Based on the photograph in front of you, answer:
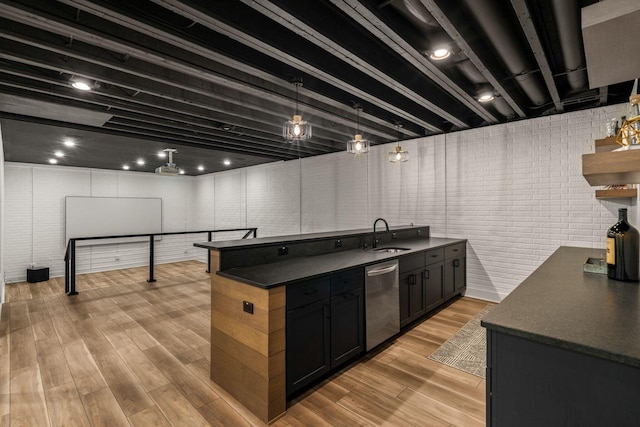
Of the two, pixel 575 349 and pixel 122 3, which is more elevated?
pixel 122 3

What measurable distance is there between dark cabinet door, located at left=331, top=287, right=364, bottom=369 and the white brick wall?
108 inches

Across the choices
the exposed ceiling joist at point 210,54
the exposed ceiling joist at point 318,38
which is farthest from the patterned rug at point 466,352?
the exposed ceiling joist at point 210,54

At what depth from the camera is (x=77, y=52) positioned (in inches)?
91.2

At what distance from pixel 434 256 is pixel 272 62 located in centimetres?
292

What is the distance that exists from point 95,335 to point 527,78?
5.38 m

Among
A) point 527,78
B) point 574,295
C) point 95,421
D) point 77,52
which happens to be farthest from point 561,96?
point 95,421

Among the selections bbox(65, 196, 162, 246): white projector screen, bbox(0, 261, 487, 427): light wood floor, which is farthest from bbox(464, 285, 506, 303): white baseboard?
bbox(65, 196, 162, 246): white projector screen

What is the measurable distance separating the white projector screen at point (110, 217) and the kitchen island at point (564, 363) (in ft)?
28.8

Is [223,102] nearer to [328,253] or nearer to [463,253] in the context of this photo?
[328,253]

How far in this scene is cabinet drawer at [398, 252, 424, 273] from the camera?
335 centimetres

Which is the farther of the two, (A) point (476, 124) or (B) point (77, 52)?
(A) point (476, 124)

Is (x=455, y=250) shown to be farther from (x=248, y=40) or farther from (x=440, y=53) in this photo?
(x=248, y=40)

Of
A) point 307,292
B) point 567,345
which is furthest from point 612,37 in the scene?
point 307,292

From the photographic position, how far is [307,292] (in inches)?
90.1
